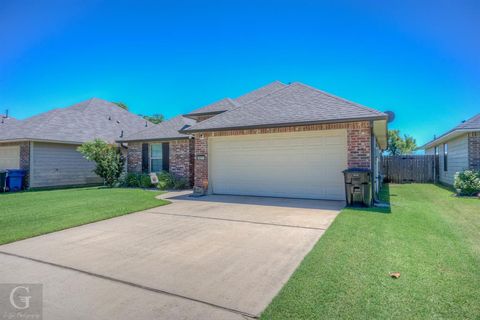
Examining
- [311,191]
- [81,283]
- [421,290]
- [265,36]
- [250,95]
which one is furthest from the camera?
[250,95]

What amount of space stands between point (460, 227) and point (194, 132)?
9.07 meters

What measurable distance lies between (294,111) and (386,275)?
7.38 metres

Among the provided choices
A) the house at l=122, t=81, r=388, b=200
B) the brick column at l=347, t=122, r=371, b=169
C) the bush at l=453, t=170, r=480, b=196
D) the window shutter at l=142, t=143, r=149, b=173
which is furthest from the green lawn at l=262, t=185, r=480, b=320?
the window shutter at l=142, t=143, r=149, b=173

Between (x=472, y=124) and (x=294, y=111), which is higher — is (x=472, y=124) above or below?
below

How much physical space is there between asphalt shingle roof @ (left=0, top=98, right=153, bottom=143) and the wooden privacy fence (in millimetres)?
19485

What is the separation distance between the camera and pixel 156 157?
1506cm

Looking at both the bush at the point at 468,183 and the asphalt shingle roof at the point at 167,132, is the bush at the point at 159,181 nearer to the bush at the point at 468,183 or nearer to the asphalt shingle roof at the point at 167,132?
the asphalt shingle roof at the point at 167,132

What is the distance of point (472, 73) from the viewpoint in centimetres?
1505

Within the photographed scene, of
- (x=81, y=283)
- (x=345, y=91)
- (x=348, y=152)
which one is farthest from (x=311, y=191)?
(x=345, y=91)

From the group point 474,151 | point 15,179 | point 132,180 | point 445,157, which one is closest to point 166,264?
point 132,180

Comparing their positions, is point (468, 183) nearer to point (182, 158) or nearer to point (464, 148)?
point (464, 148)

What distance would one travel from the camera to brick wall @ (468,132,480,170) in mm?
11656

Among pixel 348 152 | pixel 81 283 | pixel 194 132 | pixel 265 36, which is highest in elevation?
pixel 265 36

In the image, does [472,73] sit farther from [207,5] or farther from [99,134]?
[99,134]
